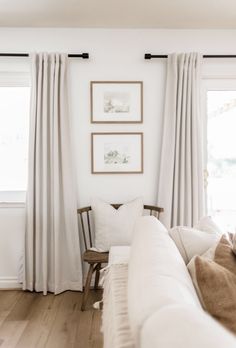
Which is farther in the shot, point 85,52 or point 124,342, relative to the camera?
point 85,52

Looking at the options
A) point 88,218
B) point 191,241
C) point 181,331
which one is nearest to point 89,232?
point 88,218

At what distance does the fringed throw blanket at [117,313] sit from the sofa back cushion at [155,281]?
0.10 metres

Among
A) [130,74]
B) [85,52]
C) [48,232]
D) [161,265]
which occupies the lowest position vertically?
[48,232]

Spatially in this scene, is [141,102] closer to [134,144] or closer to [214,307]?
[134,144]

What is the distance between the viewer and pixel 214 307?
1061mm

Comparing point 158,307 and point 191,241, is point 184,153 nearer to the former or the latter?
point 191,241

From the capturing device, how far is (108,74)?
3424 millimetres

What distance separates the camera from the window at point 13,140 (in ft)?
11.4

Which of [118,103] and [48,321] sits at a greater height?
[118,103]

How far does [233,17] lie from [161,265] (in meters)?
2.89

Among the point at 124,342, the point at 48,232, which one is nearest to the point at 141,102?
the point at 48,232

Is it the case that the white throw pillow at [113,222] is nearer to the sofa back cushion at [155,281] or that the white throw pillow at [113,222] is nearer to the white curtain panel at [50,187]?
the white curtain panel at [50,187]

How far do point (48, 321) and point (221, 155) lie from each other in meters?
2.32

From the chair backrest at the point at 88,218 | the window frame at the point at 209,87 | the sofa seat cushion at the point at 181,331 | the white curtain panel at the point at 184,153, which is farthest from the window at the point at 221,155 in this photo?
the sofa seat cushion at the point at 181,331
